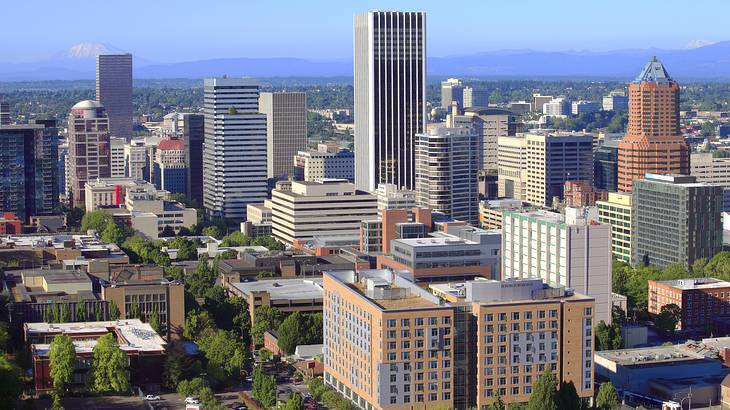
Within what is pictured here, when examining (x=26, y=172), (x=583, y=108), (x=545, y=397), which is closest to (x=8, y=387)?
(x=545, y=397)

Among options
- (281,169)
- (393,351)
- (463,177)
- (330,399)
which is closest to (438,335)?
(393,351)

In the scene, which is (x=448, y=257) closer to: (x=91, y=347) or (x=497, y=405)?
(x=91, y=347)

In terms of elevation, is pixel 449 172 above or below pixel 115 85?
below

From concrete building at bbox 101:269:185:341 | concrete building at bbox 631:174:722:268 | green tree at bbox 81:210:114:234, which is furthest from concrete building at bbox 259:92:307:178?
concrete building at bbox 101:269:185:341

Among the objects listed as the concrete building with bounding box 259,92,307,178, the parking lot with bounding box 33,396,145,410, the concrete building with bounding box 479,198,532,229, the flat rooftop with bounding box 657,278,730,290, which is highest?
the concrete building with bounding box 259,92,307,178

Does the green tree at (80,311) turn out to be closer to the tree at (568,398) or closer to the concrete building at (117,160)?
the tree at (568,398)

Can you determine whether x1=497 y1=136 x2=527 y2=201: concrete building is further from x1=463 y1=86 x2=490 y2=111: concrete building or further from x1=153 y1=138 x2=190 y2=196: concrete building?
x1=463 y1=86 x2=490 y2=111: concrete building
